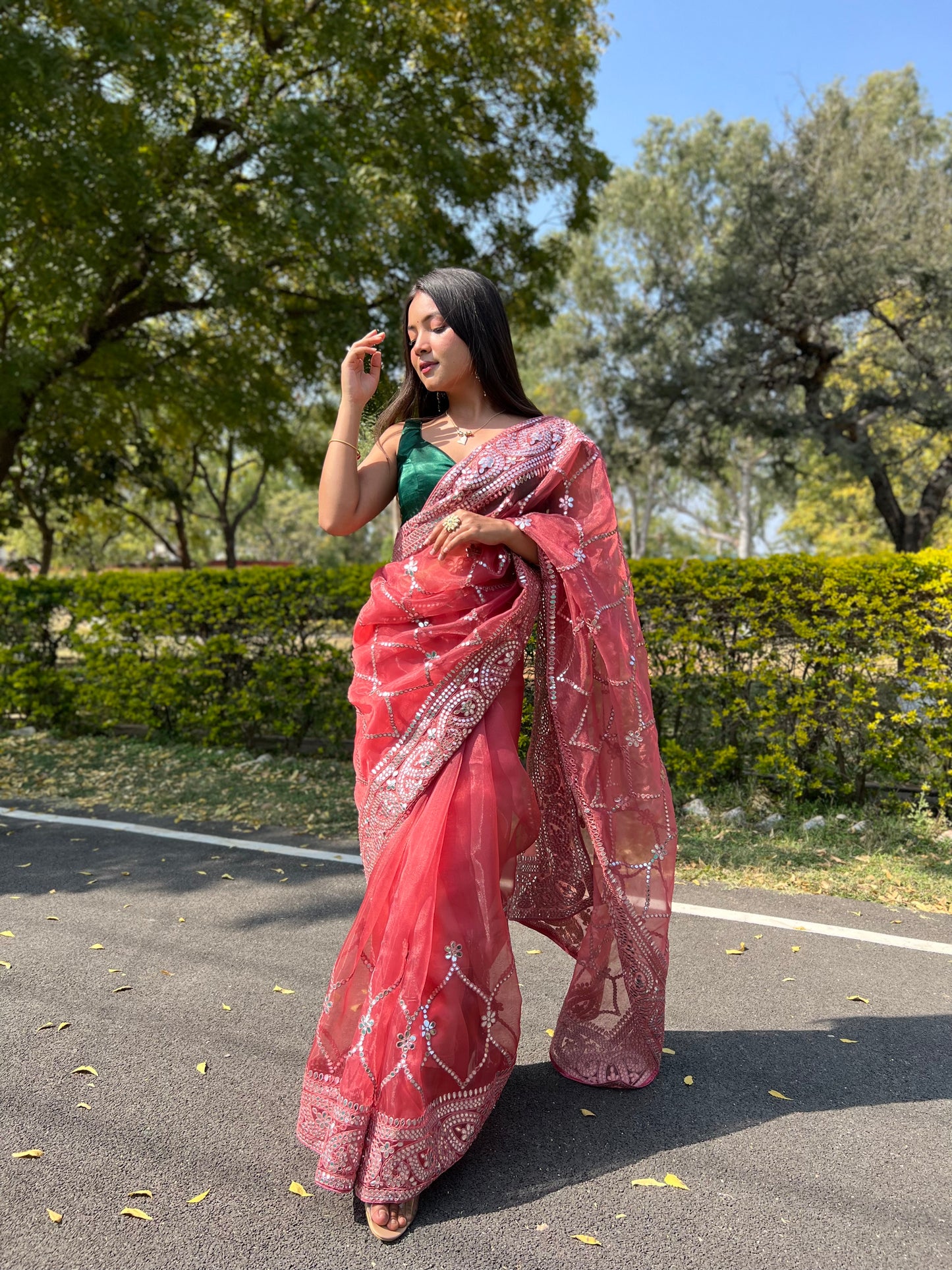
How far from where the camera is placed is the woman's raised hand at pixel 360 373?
2.72 metres

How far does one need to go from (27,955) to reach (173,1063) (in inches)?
45.3

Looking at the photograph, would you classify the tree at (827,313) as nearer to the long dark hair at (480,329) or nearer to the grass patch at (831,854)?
the grass patch at (831,854)

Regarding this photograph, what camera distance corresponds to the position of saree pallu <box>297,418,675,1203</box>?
7.44 feet

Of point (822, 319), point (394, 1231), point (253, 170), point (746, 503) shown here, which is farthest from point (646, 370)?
point (746, 503)

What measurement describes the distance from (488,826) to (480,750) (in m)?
0.20

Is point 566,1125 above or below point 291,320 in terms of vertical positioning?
below

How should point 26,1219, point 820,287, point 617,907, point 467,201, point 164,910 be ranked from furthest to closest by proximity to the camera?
point 820,287 < point 467,201 < point 164,910 < point 617,907 < point 26,1219

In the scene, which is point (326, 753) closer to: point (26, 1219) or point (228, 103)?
point (26, 1219)

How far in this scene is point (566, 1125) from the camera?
2561mm

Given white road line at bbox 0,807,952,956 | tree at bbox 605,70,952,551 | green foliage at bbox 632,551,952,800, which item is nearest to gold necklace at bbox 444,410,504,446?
white road line at bbox 0,807,952,956

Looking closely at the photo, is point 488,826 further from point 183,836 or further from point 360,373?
point 183,836

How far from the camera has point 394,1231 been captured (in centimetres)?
211

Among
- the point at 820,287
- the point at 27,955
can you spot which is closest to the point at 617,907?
the point at 27,955

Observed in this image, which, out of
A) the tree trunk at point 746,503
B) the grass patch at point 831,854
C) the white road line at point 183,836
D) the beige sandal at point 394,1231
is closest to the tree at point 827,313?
the grass patch at point 831,854
